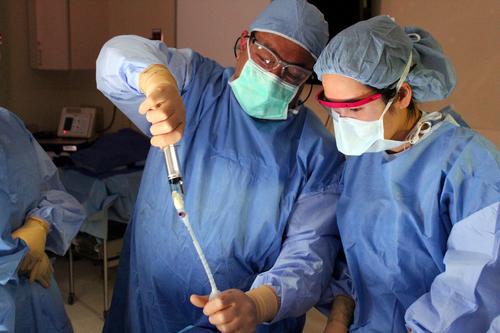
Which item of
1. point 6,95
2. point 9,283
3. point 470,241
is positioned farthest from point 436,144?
point 6,95

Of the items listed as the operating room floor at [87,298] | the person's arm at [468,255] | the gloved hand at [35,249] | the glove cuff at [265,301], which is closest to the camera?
the person's arm at [468,255]

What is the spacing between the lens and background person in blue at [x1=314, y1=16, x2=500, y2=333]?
977 millimetres

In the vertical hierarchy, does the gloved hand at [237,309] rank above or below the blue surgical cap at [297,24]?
below

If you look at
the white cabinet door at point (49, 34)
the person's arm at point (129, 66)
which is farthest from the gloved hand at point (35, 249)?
the white cabinet door at point (49, 34)

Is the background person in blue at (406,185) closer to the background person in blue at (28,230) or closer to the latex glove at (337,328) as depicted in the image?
the latex glove at (337,328)

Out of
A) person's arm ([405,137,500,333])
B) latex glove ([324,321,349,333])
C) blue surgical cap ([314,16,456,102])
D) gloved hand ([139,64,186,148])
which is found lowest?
latex glove ([324,321,349,333])

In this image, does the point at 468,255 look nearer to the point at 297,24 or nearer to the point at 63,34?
the point at 297,24

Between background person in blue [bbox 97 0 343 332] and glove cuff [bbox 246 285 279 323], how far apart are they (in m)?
0.06

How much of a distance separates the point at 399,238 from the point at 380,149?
0.21 meters

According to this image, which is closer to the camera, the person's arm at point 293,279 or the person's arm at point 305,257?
the person's arm at point 293,279

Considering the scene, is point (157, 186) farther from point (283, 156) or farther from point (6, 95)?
point (6, 95)

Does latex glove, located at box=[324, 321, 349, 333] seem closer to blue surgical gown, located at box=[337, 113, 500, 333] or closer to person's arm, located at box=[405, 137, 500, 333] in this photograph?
blue surgical gown, located at box=[337, 113, 500, 333]

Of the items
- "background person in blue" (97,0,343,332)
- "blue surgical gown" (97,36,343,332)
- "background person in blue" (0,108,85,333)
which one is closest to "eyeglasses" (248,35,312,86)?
"background person in blue" (97,0,343,332)

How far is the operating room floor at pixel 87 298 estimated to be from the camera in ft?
9.00
